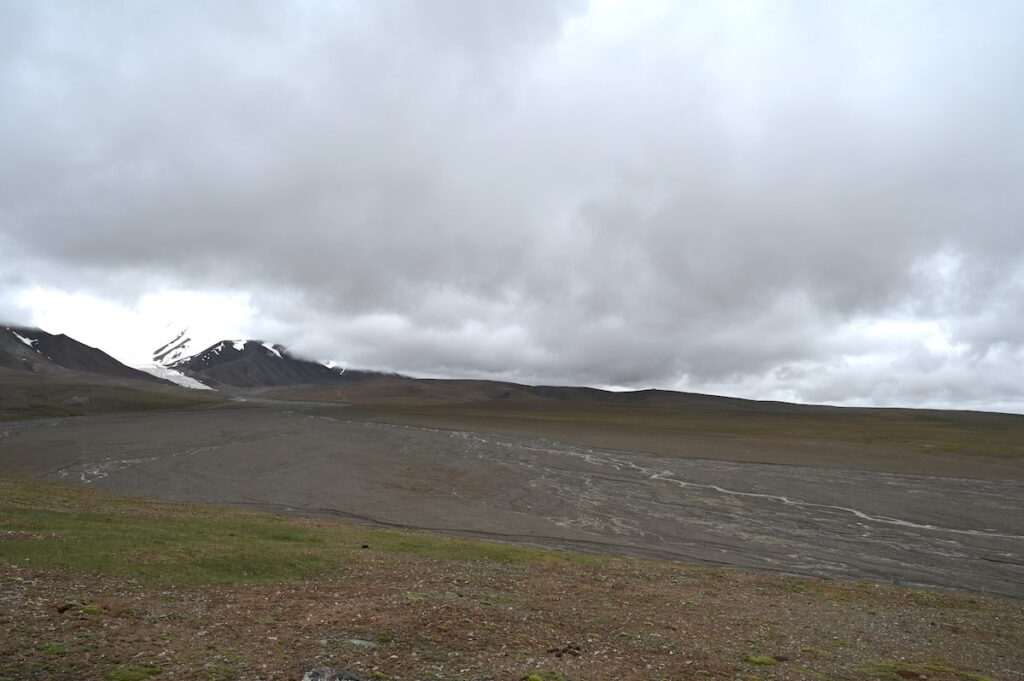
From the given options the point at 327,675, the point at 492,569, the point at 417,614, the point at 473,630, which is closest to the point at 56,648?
the point at 327,675

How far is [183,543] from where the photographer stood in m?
19.9

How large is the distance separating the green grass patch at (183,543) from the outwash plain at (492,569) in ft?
0.53

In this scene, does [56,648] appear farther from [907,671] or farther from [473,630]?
[907,671]

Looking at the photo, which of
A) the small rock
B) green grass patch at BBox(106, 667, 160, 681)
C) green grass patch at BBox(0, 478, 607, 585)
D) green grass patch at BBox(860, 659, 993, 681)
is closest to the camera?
green grass patch at BBox(106, 667, 160, 681)

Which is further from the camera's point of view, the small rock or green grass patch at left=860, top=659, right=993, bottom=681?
green grass patch at left=860, top=659, right=993, bottom=681

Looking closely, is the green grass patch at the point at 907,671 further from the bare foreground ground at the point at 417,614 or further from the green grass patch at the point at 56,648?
the green grass patch at the point at 56,648

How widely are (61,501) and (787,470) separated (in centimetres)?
6183

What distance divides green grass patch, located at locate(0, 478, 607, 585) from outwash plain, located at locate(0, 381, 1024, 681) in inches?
6.4

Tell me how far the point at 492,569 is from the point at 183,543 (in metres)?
10.2

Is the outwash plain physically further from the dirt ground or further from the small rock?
the small rock

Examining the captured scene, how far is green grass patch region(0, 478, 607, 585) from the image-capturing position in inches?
644

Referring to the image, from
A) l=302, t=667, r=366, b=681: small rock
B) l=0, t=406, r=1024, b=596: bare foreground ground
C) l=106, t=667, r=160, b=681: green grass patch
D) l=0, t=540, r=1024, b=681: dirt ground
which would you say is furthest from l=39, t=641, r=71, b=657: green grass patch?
l=0, t=406, r=1024, b=596: bare foreground ground

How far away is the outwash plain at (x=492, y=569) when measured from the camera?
11.8 meters

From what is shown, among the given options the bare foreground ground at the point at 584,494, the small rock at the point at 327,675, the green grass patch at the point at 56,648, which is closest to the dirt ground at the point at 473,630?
the green grass patch at the point at 56,648
